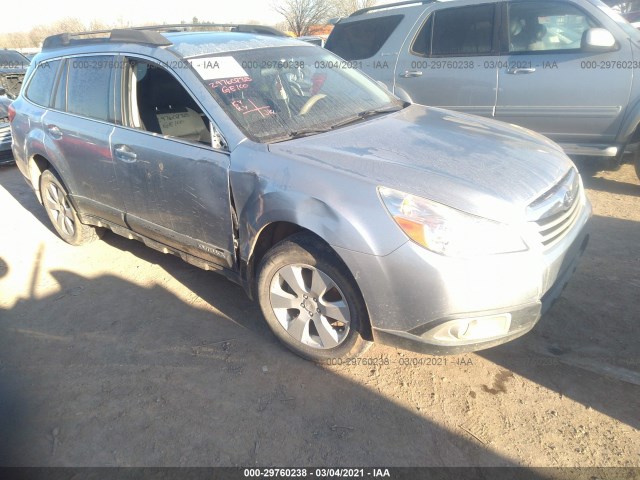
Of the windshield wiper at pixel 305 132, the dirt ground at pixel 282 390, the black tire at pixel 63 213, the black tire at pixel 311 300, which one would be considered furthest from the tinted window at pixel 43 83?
the black tire at pixel 311 300

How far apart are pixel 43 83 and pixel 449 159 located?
12.1 feet

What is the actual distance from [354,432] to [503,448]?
678 millimetres

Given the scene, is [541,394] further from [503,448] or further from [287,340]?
[287,340]

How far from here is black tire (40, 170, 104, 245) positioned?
4.19 metres

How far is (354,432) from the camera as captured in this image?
225 cm

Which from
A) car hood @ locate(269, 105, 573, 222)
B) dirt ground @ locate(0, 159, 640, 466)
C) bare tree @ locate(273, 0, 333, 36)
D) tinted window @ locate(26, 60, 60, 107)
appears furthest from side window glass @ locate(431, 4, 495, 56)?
bare tree @ locate(273, 0, 333, 36)

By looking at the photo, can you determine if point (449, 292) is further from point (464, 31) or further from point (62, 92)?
point (464, 31)

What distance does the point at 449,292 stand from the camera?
2049 millimetres

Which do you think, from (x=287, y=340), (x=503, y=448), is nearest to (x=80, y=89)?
(x=287, y=340)

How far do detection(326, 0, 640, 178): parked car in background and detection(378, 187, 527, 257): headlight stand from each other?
6.95 ft

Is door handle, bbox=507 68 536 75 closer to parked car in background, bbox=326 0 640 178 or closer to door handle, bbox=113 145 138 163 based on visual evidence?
parked car in background, bbox=326 0 640 178

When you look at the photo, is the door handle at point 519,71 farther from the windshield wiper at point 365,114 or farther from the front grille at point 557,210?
the front grille at point 557,210

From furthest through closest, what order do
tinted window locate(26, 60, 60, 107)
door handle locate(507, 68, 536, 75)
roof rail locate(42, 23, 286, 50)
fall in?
1. door handle locate(507, 68, 536, 75)
2. tinted window locate(26, 60, 60, 107)
3. roof rail locate(42, 23, 286, 50)

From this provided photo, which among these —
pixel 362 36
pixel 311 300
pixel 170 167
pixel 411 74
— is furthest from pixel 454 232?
pixel 362 36
